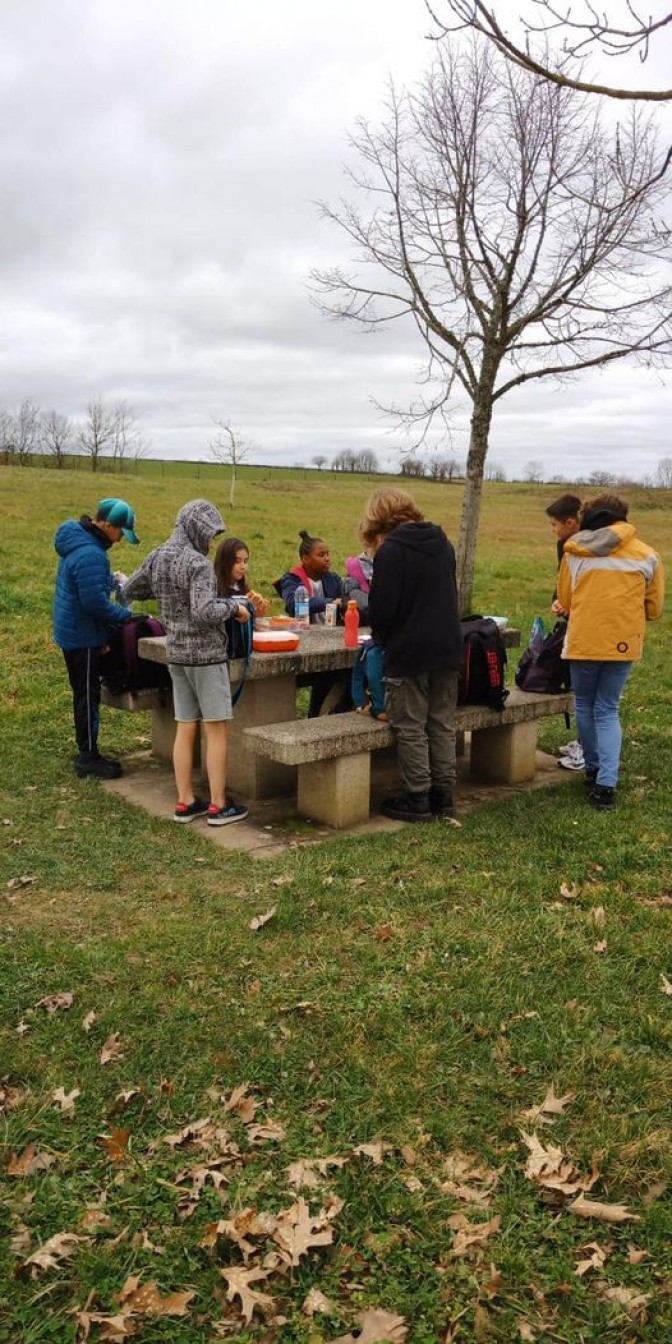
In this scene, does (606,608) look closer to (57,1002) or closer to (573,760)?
(573,760)

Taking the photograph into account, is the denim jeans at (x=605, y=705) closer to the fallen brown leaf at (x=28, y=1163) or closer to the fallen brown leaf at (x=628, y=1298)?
the fallen brown leaf at (x=628, y=1298)

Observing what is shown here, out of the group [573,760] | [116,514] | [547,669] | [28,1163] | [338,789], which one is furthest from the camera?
[573,760]

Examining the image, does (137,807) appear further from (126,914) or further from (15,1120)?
(15,1120)

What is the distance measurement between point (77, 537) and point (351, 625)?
2.05 meters

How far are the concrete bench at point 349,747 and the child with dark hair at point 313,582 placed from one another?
77.1 inches

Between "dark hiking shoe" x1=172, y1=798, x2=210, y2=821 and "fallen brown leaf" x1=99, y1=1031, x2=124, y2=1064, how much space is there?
2.54 m

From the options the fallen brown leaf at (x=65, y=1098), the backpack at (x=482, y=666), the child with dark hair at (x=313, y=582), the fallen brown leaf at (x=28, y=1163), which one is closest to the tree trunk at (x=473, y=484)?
the child with dark hair at (x=313, y=582)

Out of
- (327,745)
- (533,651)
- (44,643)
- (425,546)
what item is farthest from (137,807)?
(44,643)

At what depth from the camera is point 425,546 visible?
5.88 meters

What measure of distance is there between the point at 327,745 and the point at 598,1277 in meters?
3.48

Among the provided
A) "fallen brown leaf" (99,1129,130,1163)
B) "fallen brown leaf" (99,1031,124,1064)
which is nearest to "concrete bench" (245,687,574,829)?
"fallen brown leaf" (99,1031,124,1064)

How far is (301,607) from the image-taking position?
311 inches

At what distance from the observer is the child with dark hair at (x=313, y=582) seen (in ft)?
26.8

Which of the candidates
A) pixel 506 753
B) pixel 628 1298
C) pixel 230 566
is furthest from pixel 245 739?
pixel 628 1298
